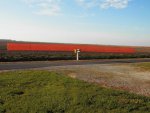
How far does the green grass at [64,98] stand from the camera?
356 inches

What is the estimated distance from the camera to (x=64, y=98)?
399 inches

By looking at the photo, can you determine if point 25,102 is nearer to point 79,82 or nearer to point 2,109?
point 2,109

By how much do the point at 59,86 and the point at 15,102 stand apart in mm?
2846

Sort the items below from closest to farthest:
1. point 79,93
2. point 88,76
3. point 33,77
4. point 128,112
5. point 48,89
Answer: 1. point 128,112
2. point 79,93
3. point 48,89
4. point 33,77
5. point 88,76

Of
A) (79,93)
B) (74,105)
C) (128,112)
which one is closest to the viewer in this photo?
(128,112)

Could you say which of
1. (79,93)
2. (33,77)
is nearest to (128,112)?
(79,93)

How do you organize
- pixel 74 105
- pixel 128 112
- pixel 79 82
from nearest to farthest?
pixel 128 112
pixel 74 105
pixel 79 82

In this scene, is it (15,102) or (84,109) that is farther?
(15,102)

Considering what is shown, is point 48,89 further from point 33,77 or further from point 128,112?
point 128,112

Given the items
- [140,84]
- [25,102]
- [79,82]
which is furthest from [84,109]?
[140,84]

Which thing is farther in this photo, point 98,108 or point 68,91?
point 68,91

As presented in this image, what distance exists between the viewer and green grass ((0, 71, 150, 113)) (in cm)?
904

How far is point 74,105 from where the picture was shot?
9.43 m

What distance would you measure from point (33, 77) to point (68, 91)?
3.79m
